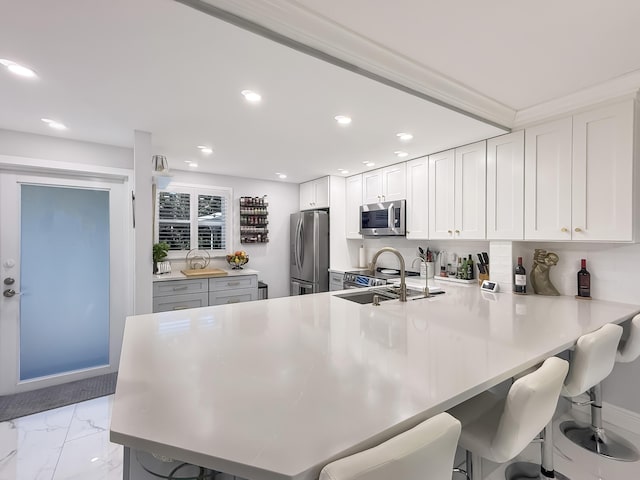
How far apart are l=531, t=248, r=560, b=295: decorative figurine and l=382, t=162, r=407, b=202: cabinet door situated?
1.54 meters

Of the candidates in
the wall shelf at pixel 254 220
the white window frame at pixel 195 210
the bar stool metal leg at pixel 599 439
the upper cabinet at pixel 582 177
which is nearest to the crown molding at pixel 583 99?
the upper cabinet at pixel 582 177

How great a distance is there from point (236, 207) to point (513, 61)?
12.8ft

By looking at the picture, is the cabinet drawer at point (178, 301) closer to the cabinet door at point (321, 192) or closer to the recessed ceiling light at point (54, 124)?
the recessed ceiling light at point (54, 124)

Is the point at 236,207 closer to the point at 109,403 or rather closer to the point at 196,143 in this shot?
the point at 196,143

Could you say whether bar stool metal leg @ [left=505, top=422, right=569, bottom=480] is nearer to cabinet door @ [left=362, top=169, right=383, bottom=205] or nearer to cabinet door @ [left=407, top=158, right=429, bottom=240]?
cabinet door @ [left=407, top=158, right=429, bottom=240]

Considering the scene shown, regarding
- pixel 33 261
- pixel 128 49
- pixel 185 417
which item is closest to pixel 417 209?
pixel 128 49

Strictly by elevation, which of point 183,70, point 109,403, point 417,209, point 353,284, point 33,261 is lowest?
point 109,403

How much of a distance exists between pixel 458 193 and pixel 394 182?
36.8 inches

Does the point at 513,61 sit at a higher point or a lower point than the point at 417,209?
higher

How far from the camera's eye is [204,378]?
3.33 ft

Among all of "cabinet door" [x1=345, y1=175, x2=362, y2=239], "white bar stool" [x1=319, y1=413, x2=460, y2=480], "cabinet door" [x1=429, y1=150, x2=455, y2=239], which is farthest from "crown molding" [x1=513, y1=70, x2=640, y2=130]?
"white bar stool" [x1=319, y1=413, x2=460, y2=480]

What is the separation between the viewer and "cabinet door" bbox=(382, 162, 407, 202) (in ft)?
12.2

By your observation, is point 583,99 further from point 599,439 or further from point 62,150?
point 62,150

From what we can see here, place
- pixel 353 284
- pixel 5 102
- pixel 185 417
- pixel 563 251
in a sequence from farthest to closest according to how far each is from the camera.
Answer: pixel 353 284, pixel 563 251, pixel 5 102, pixel 185 417
